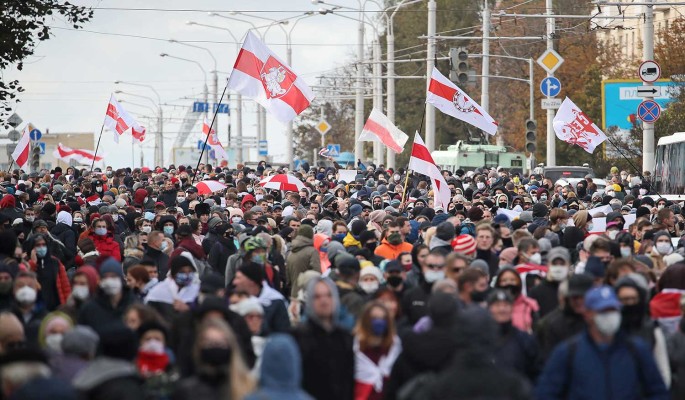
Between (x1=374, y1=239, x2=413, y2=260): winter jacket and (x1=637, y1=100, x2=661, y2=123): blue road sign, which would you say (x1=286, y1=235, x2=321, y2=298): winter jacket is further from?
(x1=637, y1=100, x2=661, y2=123): blue road sign

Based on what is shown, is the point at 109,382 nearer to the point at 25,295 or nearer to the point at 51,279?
the point at 25,295

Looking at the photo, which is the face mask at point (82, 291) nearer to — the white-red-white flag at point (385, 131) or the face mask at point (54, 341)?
the face mask at point (54, 341)

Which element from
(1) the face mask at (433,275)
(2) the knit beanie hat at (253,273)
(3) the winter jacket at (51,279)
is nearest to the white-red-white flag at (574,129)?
(3) the winter jacket at (51,279)

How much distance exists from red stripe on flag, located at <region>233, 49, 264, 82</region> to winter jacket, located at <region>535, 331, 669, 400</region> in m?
20.9

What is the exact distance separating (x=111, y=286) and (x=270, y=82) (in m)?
18.5

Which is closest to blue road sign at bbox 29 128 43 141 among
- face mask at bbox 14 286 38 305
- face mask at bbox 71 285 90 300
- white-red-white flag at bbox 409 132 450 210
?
white-red-white flag at bbox 409 132 450 210

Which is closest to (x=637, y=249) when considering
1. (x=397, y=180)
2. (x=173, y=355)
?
(x=173, y=355)

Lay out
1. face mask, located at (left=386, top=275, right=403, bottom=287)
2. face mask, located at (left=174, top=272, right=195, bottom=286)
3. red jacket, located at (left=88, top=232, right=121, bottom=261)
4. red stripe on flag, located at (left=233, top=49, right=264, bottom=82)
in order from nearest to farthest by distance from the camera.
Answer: face mask, located at (left=386, top=275, right=403, bottom=287), face mask, located at (left=174, top=272, right=195, bottom=286), red jacket, located at (left=88, top=232, right=121, bottom=261), red stripe on flag, located at (left=233, top=49, right=264, bottom=82)

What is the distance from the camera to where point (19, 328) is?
10016mm

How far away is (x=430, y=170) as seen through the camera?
24.9m

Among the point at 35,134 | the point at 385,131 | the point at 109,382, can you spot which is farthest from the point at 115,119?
the point at 109,382

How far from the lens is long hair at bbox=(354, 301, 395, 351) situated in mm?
9586

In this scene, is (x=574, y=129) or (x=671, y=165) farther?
(x=671, y=165)

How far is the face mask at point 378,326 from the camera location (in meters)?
9.55
